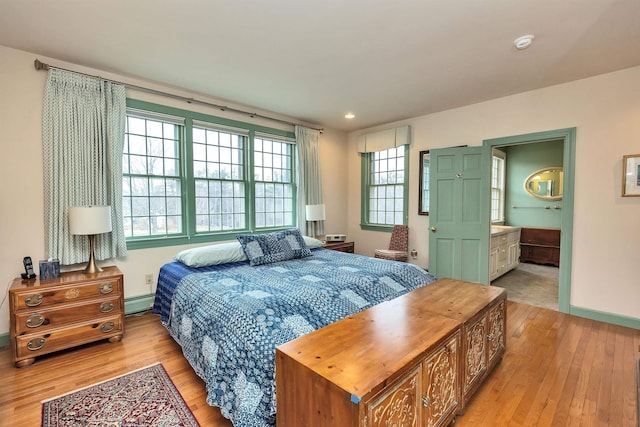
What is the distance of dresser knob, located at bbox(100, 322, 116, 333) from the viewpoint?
2584 millimetres

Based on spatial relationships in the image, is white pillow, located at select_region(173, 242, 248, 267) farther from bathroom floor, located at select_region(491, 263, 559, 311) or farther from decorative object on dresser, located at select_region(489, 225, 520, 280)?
bathroom floor, located at select_region(491, 263, 559, 311)

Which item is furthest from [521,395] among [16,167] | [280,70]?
[16,167]

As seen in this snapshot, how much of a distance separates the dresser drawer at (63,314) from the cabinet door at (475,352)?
291cm

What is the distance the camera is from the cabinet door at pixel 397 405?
108 centimetres

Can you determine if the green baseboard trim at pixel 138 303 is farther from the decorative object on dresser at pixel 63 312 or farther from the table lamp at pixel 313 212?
the table lamp at pixel 313 212

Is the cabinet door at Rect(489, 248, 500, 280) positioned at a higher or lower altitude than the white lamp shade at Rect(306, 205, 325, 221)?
lower

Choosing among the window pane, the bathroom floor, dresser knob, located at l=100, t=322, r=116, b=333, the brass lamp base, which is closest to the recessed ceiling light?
the window pane

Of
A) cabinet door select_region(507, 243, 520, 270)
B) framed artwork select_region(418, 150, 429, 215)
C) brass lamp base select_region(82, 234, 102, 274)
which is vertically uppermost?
framed artwork select_region(418, 150, 429, 215)

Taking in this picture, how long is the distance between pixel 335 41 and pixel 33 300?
3218 mm

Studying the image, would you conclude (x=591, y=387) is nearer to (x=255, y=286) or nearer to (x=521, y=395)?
(x=521, y=395)

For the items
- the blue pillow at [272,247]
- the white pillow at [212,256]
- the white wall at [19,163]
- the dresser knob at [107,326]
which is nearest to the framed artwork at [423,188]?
the blue pillow at [272,247]

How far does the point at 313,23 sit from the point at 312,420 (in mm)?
2468

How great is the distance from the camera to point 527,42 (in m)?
2.36

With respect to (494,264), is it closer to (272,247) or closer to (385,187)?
(385,187)
